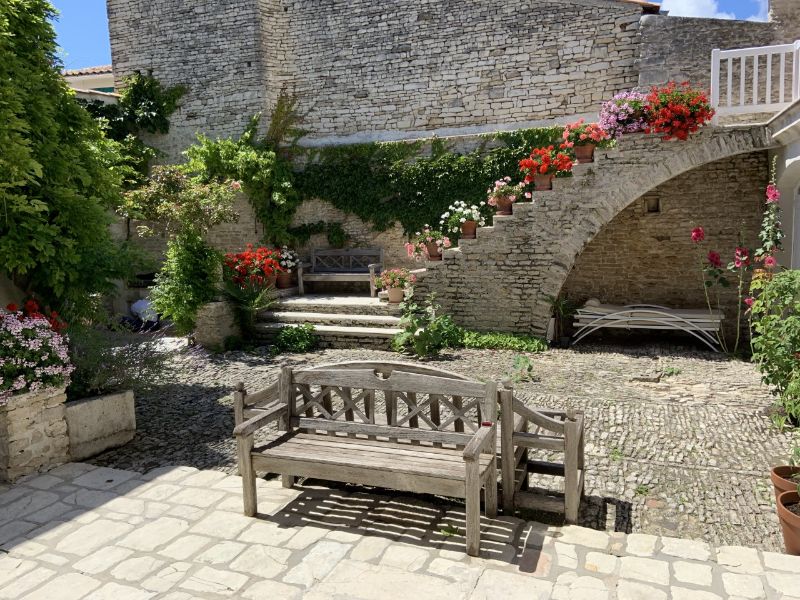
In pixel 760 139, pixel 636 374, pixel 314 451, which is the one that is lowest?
pixel 636 374

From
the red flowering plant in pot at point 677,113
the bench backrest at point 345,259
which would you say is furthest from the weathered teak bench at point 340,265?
the red flowering plant in pot at point 677,113

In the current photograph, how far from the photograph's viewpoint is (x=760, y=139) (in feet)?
26.5

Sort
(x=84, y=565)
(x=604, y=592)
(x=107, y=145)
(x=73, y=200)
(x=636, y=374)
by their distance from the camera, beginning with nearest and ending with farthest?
(x=604, y=592)
(x=84, y=565)
(x=73, y=200)
(x=107, y=145)
(x=636, y=374)

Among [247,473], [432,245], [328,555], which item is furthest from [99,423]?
[432,245]

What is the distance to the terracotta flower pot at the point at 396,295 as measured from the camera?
9898 millimetres

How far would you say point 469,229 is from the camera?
9.63 m

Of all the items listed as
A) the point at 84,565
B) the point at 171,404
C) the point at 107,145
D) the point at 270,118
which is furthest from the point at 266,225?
the point at 84,565

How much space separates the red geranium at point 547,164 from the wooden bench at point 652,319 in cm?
240

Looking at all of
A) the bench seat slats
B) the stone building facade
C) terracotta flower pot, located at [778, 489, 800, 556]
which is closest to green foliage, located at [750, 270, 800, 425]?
terracotta flower pot, located at [778, 489, 800, 556]

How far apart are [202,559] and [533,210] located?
702 centimetres

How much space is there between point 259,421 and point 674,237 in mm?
8615

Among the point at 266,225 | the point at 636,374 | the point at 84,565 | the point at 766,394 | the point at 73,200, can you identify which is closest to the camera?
the point at 84,565

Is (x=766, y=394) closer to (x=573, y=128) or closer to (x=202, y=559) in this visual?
(x=573, y=128)

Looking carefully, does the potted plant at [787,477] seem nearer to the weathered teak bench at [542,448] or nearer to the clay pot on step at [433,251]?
the weathered teak bench at [542,448]
